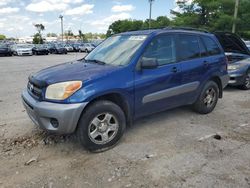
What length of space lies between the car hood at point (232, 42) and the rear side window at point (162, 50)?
393 cm

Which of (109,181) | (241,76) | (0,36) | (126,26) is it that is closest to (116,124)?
(109,181)

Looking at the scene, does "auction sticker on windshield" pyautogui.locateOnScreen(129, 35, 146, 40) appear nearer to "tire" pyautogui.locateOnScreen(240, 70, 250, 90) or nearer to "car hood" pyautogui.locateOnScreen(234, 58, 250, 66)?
"car hood" pyautogui.locateOnScreen(234, 58, 250, 66)

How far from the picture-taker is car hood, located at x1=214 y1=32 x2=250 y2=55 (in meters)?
7.83

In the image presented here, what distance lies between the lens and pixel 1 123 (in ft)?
16.1

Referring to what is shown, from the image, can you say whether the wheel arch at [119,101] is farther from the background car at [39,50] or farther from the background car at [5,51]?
the background car at [39,50]

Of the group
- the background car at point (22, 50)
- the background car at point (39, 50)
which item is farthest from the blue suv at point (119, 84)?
the background car at point (39, 50)

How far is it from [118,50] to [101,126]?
55.7 inches

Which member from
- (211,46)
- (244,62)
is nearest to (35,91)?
(211,46)

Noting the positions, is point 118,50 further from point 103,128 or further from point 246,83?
point 246,83

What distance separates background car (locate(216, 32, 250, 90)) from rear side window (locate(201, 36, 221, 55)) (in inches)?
98.6

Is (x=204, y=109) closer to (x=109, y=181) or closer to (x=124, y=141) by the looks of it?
(x=124, y=141)

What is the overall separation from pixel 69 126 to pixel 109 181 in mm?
906

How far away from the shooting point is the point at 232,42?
8.14 m

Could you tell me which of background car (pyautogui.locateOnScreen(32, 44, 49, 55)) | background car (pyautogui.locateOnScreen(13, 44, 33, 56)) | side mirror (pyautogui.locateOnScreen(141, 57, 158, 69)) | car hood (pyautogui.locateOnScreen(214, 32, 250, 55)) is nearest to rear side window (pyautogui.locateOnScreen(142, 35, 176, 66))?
side mirror (pyautogui.locateOnScreen(141, 57, 158, 69))
